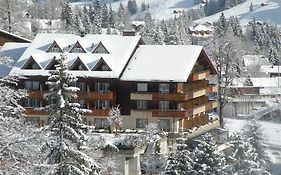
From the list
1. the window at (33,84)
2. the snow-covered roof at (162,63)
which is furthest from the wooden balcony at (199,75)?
the window at (33,84)

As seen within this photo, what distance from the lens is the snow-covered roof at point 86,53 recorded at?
51.0 meters

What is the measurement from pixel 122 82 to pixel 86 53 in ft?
12.5

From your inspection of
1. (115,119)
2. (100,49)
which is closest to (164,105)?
(115,119)

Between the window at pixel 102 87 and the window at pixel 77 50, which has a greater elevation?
the window at pixel 77 50

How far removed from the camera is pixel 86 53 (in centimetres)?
5225

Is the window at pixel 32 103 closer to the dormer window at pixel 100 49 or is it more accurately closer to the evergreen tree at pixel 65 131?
the dormer window at pixel 100 49

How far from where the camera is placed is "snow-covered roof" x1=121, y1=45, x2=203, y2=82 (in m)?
49.9

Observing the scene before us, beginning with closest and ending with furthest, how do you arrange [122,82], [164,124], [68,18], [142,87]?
[164,124] → [142,87] → [122,82] → [68,18]

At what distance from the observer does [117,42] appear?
53.4 meters

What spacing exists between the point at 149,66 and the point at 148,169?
41.1 feet

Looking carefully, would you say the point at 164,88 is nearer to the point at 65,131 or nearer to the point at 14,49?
the point at 14,49

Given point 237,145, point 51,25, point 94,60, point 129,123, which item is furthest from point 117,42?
point 51,25

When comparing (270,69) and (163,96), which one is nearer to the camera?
(163,96)

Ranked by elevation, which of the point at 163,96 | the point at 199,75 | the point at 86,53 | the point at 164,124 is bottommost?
the point at 164,124
